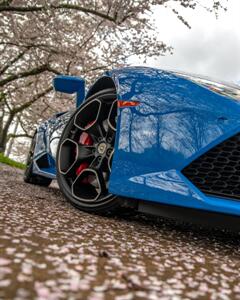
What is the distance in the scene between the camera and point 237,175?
2.18 m

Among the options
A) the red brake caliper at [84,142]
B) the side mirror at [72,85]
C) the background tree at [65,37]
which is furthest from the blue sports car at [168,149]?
the background tree at [65,37]

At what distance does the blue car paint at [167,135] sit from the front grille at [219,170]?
0.22 ft

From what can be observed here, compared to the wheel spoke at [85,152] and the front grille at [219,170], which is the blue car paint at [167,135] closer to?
the front grille at [219,170]

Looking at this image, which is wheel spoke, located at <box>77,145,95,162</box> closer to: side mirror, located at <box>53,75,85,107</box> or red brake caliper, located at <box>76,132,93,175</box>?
red brake caliper, located at <box>76,132,93,175</box>

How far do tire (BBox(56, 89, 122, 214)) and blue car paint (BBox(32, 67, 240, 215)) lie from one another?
262 millimetres

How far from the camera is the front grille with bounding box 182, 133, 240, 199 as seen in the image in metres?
2.16

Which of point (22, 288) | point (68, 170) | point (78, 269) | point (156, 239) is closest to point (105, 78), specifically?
point (68, 170)

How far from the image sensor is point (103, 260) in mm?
1439

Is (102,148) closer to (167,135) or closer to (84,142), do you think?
(84,142)

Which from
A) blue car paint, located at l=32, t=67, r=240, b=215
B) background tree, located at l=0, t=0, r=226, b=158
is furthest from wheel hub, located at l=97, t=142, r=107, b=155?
background tree, located at l=0, t=0, r=226, b=158

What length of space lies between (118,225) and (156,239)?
0.31 metres

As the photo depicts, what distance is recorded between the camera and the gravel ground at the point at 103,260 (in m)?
1.13

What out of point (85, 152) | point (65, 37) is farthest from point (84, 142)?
point (65, 37)

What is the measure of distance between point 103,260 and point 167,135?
3.26 ft
